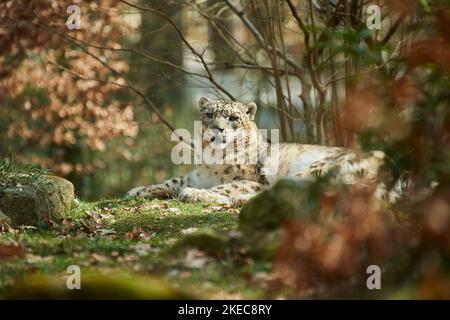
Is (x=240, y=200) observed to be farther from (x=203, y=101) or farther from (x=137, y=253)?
(x=137, y=253)

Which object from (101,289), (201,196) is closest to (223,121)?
(201,196)

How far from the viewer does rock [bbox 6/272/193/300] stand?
18.2 feet

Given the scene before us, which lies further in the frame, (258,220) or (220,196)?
(220,196)

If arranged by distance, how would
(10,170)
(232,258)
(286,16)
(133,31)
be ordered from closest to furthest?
1. (232,258)
2. (10,170)
3. (286,16)
4. (133,31)

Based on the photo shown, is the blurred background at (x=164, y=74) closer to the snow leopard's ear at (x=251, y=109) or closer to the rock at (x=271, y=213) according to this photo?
the rock at (x=271, y=213)

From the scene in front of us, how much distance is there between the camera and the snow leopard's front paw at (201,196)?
9567 millimetres

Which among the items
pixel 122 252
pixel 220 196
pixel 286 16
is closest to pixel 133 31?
pixel 286 16

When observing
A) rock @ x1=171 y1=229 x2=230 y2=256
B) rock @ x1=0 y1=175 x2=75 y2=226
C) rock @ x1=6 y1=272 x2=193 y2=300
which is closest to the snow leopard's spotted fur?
rock @ x1=0 y1=175 x2=75 y2=226

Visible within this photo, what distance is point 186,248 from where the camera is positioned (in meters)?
6.27

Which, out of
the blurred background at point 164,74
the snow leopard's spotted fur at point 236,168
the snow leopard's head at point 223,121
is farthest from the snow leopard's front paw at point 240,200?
the blurred background at point 164,74

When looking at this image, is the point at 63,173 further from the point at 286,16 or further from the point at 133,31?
the point at 286,16

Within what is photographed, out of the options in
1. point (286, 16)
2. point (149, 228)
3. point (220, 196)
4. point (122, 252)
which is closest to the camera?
point (122, 252)

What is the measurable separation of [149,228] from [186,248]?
6.12ft
